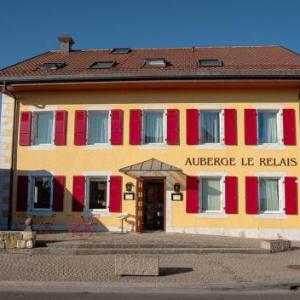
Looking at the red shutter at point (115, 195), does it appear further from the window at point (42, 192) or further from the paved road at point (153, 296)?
the paved road at point (153, 296)

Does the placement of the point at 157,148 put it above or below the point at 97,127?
below

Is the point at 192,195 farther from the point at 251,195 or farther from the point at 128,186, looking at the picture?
the point at 128,186

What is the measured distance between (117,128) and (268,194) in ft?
20.2

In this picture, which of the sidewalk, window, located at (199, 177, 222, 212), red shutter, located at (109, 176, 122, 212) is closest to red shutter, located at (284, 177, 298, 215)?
window, located at (199, 177, 222, 212)

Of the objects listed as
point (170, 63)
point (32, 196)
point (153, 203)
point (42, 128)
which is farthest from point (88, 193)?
point (170, 63)

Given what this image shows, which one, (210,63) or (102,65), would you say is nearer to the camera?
(210,63)

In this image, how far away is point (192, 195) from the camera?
55.6 feet

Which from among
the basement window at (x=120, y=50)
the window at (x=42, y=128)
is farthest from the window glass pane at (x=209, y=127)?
the basement window at (x=120, y=50)

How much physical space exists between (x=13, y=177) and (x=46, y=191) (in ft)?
4.52

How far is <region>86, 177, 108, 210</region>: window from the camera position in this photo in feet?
57.3

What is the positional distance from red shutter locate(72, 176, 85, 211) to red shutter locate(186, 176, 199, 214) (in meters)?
3.92

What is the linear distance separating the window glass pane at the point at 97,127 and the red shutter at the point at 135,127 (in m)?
1.01

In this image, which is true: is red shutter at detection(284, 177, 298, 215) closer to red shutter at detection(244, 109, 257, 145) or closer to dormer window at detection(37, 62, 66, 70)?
red shutter at detection(244, 109, 257, 145)

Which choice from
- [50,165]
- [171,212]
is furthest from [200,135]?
[50,165]
